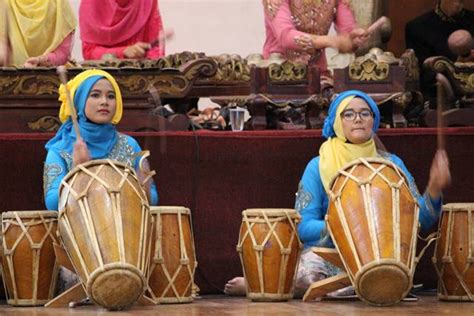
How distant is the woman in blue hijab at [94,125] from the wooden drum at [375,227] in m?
0.81

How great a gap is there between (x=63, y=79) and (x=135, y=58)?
1.08 m

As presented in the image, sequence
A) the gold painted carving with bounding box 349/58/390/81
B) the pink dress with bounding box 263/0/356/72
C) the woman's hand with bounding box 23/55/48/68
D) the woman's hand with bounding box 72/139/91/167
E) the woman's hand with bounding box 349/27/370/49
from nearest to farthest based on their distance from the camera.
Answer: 1. the woman's hand with bounding box 72/139/91/167
2. the gold painted carving with bounding box 349/58/390/81
3. the woman's hand with bounding box 23/55/48/68
4. the woman's hand with bounding box 349/27/370/49
5. the pink dress with bounding box 263/0/356/72

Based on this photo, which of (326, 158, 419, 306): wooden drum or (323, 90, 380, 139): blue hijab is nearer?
(326, 158, 419, 306): wooden drum

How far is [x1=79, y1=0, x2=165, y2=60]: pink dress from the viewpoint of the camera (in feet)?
25.1

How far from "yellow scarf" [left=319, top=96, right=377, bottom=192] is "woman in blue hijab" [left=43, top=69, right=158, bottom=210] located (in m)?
0.70

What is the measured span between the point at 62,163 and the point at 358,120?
1216 mm

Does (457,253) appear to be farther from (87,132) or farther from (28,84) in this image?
(28,84)

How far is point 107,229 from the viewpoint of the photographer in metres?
5.62

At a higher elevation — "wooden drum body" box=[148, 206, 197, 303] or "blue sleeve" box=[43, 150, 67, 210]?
"blue sleeve" box=[43, 150, 67, 210]

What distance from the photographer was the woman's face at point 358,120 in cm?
627

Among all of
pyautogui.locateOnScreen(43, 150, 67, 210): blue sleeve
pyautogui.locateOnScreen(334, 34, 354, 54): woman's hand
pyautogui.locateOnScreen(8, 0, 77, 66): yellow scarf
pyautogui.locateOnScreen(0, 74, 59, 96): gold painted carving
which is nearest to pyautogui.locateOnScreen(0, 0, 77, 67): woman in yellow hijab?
pyautogui.locateOnScreen(8, 0, 77, 66): yellow scarf

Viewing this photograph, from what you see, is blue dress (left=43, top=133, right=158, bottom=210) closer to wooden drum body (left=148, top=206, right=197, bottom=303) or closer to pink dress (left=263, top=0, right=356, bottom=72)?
wooden drum body (left=148, top=206, right=197, bottom=303)

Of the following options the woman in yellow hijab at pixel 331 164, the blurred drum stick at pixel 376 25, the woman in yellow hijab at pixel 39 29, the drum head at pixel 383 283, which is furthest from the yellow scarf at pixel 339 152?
the woman in yellow hijab at pixel 39 29

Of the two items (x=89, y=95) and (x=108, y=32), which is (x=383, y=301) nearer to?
(x=89, y=95)
